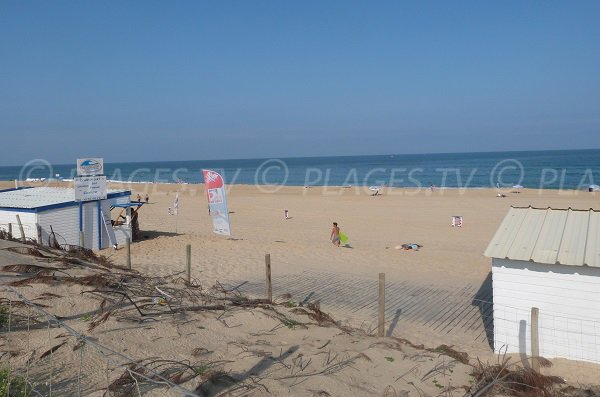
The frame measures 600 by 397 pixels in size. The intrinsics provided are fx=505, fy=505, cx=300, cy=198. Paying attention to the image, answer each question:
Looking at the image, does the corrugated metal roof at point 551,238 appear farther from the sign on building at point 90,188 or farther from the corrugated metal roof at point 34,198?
the corrugated metal roof at point 34,198

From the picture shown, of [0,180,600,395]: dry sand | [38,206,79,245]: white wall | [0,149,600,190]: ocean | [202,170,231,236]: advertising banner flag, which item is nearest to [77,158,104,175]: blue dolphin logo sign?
[38,206,79,245]: white wall

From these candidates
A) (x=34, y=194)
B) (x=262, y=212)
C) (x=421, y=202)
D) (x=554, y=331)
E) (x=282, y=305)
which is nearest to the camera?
(x=554, y=331)

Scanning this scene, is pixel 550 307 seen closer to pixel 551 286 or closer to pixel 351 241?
pixel 551 286

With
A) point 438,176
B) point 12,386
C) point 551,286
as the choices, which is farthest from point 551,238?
point 438,176

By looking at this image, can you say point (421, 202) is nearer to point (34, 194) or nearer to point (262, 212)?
point (262, 212)

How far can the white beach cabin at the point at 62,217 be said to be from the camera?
56.9 feet

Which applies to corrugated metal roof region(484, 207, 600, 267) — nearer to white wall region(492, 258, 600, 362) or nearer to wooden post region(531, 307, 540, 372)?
white wall region(492, 258, 600, 362)

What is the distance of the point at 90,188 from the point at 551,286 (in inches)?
622

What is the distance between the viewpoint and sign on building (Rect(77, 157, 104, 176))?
722 inches

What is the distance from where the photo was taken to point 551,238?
883cm

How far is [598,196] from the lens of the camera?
42875 mm

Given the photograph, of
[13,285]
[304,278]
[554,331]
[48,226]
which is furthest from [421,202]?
[13,285]

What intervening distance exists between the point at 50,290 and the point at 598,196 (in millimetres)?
45267

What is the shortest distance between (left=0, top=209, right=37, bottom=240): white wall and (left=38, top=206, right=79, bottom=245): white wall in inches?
10.2
